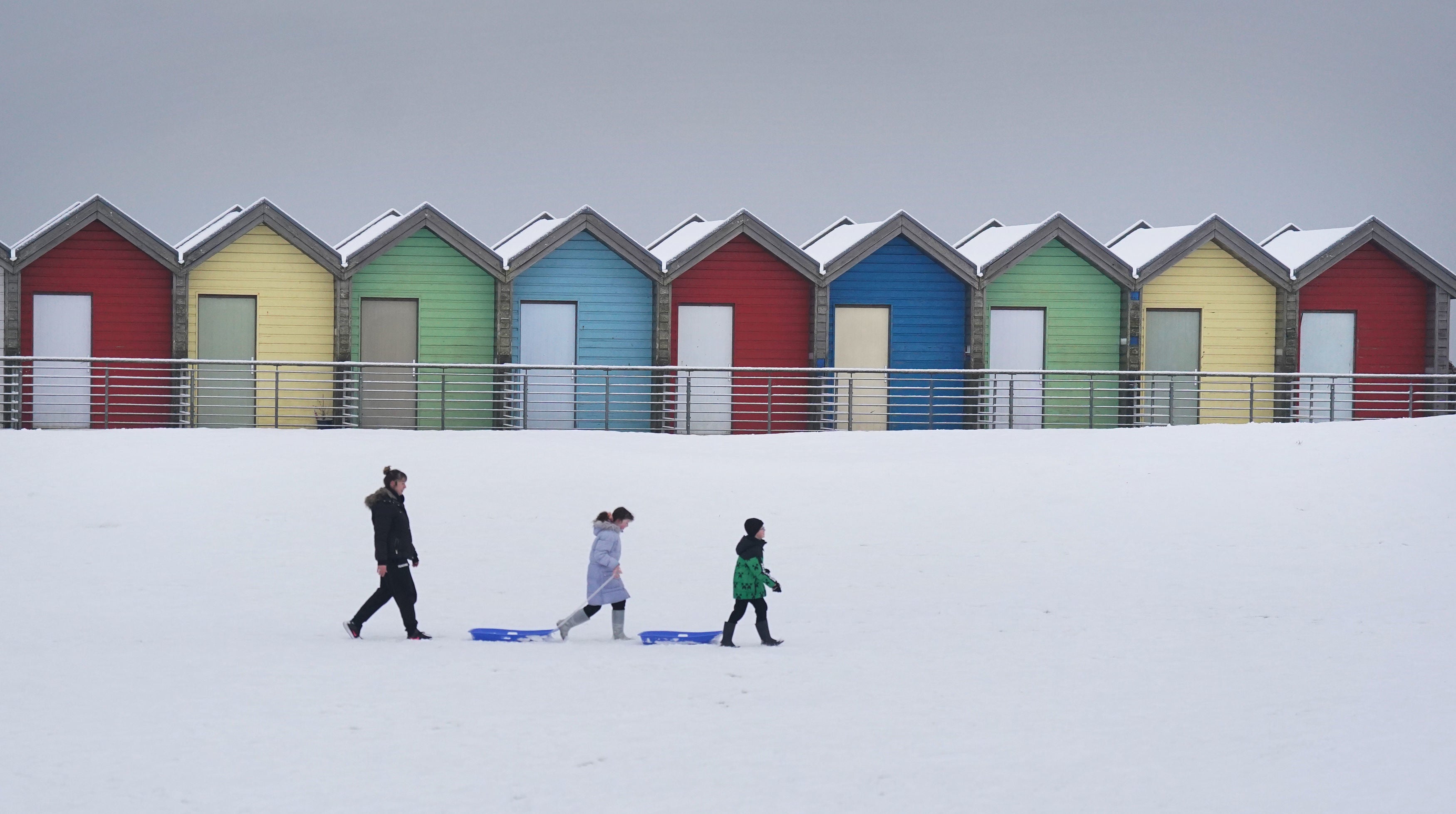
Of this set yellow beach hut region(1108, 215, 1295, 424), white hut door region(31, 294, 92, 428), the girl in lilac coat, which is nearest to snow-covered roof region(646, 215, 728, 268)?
yellow beach hut region(1108, 215, 1295, 424)

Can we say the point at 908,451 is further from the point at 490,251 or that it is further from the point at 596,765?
the point at 596,765

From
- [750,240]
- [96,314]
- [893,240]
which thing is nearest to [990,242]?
[893,240]

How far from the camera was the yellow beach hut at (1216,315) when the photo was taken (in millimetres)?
32188

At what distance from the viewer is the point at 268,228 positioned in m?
29.7

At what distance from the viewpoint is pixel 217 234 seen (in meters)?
29.2

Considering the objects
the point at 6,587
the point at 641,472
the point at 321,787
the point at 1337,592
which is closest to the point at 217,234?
the point at 641,472

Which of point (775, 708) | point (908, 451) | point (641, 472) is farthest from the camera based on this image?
point (908, 451)

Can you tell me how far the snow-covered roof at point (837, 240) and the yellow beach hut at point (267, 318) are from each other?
26.4ft

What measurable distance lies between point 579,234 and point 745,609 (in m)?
16.6

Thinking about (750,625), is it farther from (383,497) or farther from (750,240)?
(750,240)

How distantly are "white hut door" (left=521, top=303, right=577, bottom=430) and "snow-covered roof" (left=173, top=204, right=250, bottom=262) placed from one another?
188 inches

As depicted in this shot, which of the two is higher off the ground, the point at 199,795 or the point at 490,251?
the point at 490,251

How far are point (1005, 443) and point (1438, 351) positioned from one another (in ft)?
39.2

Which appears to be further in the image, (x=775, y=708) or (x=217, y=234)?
(x=217, y=234)
